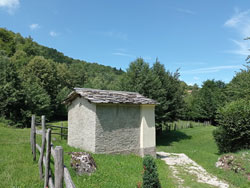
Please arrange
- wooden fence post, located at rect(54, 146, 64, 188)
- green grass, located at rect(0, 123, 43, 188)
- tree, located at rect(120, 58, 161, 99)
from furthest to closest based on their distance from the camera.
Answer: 1. tree, located at rect(120, 58, 161, 99)
2. green grass, located at rect(0, 123, 43, 188)
3. wooden fence post, located at rect(54, 146, 64, 188)

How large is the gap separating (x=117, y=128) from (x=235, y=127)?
370 inches

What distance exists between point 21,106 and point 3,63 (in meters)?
7.19

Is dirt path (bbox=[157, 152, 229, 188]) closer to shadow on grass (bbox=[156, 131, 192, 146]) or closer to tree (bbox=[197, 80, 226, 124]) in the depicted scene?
shadow on grass (bbox=[156, 131, 192, 146])

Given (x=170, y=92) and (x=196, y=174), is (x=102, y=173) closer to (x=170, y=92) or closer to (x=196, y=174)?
(x=196, y=174)

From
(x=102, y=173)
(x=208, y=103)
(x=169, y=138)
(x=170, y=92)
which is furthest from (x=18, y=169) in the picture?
(x=208, y=103)

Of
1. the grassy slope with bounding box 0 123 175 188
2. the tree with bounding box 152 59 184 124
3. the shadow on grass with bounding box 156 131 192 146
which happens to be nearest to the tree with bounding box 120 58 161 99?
the tree with bounding box 152 59 184 124

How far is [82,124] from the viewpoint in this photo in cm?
1042

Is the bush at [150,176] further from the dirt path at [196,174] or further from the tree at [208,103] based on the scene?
the tree at [208,103]

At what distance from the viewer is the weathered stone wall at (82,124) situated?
377 inches

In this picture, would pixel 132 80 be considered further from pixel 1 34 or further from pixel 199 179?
pixel 1 34

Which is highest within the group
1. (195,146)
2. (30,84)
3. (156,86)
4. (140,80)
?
(30,84)

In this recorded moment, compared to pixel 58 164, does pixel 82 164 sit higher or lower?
lower

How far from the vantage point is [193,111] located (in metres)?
40.7

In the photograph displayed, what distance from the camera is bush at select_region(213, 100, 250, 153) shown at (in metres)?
12.6
